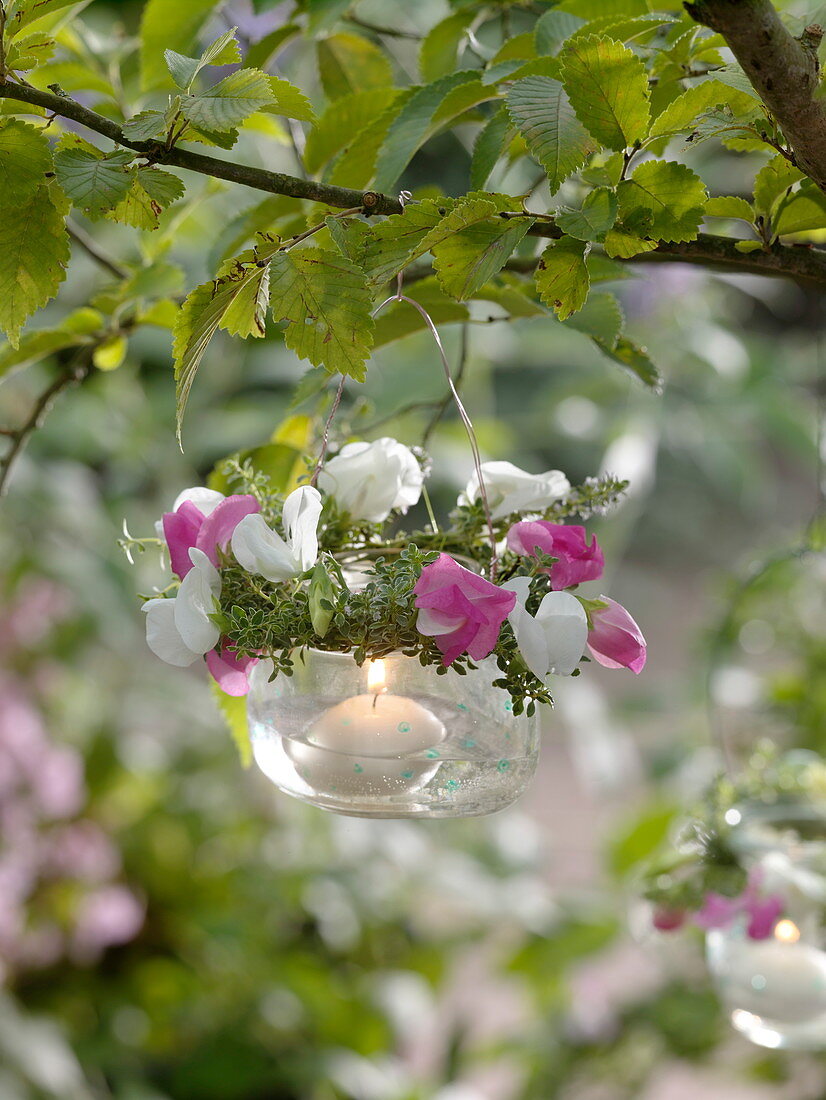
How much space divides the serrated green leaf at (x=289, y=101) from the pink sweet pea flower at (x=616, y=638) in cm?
16

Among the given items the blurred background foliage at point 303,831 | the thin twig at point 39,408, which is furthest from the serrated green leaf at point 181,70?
the blurred background foliage at point 303,831

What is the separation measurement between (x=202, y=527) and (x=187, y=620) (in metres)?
0.04

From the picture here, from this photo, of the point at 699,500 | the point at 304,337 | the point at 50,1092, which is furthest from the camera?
the point at 699,500

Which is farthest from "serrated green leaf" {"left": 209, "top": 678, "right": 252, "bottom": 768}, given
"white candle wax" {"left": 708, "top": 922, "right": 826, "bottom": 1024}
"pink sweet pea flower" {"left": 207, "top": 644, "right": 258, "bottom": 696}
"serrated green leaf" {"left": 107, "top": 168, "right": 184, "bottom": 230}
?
"white candle wax" {"left": 708, "top": 922, "right": 826, "bottom": 1024}

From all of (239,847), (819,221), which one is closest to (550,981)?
(239,847)

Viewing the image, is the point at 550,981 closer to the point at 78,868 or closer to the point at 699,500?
the point at 78,868

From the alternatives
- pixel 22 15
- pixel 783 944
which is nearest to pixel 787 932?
pixel 783 944

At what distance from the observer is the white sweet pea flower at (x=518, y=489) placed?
0.38 m

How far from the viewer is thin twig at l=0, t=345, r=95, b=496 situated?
452mm

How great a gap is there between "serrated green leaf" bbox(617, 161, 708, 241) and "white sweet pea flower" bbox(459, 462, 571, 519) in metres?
0.11

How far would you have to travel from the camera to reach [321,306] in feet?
0.95

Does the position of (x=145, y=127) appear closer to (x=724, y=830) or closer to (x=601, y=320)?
(x=601, y=320)

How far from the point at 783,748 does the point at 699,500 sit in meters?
1.52

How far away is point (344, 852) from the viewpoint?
1.60 m
